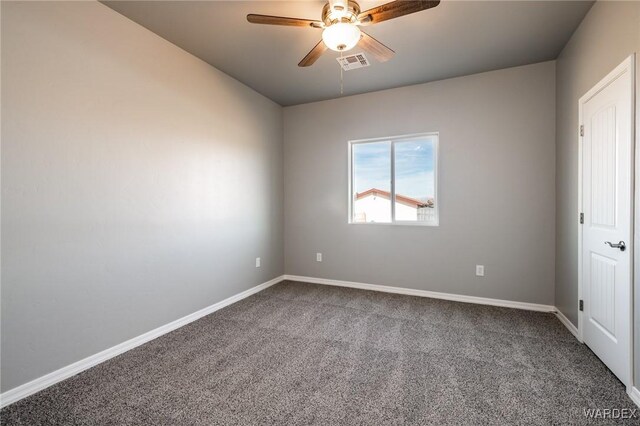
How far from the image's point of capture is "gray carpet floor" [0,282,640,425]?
61.9 inches

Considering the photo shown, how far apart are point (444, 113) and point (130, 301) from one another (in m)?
3.83

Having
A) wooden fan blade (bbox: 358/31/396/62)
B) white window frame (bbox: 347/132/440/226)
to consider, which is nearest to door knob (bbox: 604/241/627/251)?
white window frame (bbox: 347/132/440/226)

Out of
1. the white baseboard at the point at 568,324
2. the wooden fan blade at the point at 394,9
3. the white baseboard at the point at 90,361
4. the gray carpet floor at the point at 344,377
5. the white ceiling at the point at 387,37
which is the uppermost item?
the white ceiling at the point at 387,37

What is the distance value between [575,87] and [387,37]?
1722 mm

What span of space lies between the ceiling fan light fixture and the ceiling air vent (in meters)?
0.83

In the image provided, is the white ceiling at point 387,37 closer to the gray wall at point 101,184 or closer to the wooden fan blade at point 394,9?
the gray wall at point 101,184

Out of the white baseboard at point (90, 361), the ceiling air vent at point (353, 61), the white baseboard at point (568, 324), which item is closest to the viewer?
the white baseboard at point (90, 361)

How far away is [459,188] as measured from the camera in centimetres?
342

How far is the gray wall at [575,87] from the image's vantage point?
70.2 inches

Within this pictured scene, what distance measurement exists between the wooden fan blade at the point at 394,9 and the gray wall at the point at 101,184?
1908 mm

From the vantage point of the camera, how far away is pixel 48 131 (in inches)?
72.9

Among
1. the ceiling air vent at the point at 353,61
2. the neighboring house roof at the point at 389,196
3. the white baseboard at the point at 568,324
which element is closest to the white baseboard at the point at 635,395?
the white baseboard at the point at 568,324

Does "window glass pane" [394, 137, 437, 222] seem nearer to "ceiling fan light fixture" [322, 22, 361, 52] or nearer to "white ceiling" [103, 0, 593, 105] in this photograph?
"white ceiling" [103, 0, 593, 105]

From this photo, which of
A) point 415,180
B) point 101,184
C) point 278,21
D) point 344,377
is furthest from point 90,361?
point 415,180
